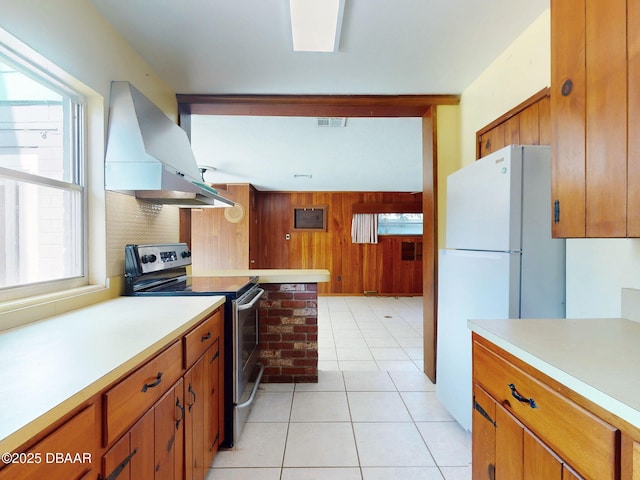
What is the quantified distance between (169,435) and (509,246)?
1.58 meters

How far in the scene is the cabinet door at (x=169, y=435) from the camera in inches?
37.0

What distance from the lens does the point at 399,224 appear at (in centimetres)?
636

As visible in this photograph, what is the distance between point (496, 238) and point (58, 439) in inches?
65.2

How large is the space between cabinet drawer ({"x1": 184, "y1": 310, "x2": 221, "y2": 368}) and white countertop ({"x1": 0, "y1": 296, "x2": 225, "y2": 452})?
0.18 feet

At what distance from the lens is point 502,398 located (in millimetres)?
897

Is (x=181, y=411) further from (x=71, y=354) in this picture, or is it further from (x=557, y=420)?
(x=557, y=420)

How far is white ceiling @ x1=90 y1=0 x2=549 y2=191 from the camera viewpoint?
1470 mm

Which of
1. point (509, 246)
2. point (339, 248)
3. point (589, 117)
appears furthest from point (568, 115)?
point (339, 248)

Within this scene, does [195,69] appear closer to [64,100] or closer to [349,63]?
[64,100]

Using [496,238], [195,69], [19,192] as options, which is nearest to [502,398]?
[496,238]

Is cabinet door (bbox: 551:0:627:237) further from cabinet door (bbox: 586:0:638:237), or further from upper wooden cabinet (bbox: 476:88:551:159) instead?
upper wooden cabinet (bbox: 476:88:551:159)

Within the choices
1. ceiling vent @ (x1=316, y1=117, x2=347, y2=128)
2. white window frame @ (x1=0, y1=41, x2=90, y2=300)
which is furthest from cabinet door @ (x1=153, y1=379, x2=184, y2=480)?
ceiling vent @ (x1=316, y1=117, x2=347, y2=128)

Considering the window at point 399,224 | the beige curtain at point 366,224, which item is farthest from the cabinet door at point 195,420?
the window at point 399,224

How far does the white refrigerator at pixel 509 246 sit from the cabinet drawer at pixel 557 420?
0.51 meters
